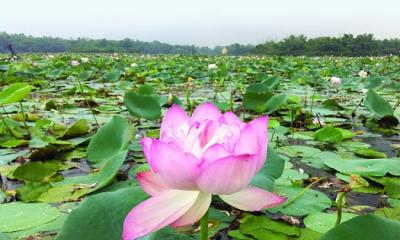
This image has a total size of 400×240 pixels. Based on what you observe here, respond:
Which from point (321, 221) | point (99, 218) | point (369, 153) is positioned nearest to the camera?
point (99, 218)

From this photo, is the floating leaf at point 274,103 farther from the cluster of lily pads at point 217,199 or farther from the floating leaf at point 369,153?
the floating leaf at point 369,153

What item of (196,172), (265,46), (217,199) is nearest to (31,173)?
(217,199)

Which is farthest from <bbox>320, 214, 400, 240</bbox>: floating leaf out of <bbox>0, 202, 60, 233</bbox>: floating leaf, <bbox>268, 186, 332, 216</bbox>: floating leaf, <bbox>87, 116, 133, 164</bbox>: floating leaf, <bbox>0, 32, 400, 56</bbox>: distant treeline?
<bbox>0, 32, 400, 56</bbox>: distant treeline

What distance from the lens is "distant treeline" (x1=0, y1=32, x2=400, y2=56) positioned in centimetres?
2370

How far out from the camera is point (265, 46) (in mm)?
27906

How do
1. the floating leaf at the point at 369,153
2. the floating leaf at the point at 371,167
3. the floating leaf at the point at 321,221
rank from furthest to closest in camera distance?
the floating leaf at the point at 369,153 < the floating leaf at the point at 371,167 < the floating leaf at the point at 321,221

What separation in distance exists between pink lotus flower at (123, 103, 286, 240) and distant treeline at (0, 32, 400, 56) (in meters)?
18.5

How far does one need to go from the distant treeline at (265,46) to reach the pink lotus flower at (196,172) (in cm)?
1847

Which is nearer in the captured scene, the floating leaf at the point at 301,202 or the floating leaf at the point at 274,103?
the floating leaf at the point at 301,202

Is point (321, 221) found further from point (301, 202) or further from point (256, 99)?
point (256, 99)

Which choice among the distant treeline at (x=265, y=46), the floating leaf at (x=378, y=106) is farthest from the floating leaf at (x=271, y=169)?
the distant treeline at (x=265, y=46)

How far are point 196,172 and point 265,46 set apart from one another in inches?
1110

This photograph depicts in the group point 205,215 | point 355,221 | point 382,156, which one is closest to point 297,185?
point 382,156

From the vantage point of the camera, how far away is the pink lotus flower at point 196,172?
480 millimetres
